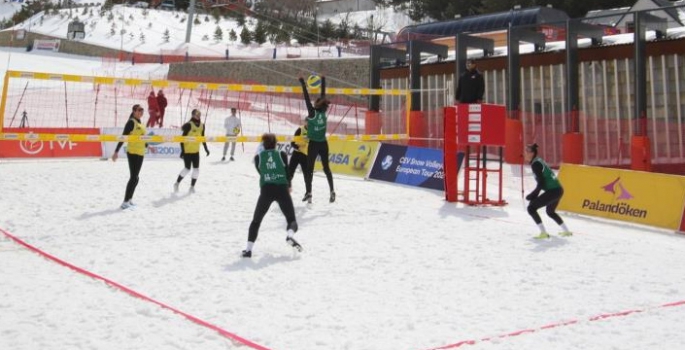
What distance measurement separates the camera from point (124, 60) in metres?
50.6

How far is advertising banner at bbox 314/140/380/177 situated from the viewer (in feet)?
52.9

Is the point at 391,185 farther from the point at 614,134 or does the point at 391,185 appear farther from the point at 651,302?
the point at 651,302

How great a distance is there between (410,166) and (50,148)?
1023cm

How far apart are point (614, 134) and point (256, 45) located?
3941 cm

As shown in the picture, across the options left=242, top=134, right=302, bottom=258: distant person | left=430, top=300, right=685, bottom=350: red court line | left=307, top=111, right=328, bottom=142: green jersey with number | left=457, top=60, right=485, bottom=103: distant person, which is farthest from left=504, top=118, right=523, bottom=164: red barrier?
left=430, top=300, right=685, bottom=350: red court line

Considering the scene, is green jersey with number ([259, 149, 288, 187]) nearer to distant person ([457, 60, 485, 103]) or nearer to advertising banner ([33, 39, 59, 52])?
distant person ([457, 60, 485, 103])

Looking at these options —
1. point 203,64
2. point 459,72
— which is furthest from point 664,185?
point 203,64

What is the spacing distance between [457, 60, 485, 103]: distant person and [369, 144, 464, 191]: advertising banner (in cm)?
141

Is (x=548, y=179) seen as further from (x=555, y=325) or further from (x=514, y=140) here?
(x=514, y=140)

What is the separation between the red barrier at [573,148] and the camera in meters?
17.3

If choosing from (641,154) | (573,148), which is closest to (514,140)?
(573,148)

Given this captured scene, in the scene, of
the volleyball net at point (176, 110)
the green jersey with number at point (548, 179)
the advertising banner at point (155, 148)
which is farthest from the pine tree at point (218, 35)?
the green jersey with number at point (548, 179)

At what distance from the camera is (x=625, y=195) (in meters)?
11.3

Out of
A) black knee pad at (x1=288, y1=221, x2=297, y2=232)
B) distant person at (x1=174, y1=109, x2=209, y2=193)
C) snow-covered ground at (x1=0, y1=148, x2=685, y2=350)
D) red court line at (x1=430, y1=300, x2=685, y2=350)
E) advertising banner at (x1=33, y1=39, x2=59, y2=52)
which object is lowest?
red court line at (x1=430, y1=300, x2=685, y2=350)
